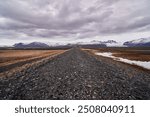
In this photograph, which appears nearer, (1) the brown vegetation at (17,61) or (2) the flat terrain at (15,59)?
(1) the brown vegetation at (17,61)

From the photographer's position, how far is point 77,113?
8.40 meters

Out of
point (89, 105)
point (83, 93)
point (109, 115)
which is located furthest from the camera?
point (83, 93)

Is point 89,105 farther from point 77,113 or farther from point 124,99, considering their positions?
point 124,99

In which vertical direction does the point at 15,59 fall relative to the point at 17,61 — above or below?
below

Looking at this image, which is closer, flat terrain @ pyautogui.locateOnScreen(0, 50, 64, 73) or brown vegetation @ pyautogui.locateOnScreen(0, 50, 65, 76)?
brown vegetation @ pyautogui.locateOnScreen(0, 50, 65, 76)

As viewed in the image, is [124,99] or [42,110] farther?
[124,99]

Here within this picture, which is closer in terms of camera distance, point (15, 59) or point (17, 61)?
point (17, 61)

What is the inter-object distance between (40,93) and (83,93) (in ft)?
12.3

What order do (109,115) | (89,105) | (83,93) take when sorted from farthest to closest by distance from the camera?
(83,93), (89,105), (109,115)

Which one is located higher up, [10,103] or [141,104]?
[10,103]

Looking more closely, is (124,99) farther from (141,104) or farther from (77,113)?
(77,113)

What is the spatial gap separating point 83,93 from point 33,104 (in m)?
4.24

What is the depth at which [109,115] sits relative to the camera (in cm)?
821

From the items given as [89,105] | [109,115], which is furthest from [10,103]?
[109,115]
